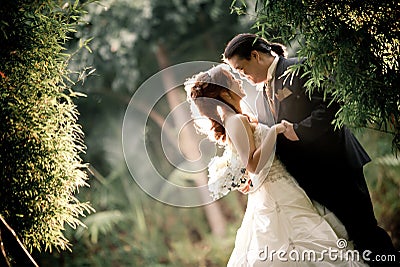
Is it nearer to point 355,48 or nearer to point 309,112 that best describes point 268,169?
point 309,112

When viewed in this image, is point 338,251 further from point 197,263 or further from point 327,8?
point 197,263

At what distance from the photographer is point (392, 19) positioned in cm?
278

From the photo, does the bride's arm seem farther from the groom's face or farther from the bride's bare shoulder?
the groom's face

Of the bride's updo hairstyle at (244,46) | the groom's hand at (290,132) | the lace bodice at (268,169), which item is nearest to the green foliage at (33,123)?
the bride's updo hairstyle at (244,46)

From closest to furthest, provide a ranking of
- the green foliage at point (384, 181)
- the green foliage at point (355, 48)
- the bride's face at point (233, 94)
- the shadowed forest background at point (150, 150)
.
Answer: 1. the green foliage at point (355, 48)
2. the bride's face at point (233, 94)
3. the green foliage at point (384, 181)
4. the shadowed forest background at point (150, 150)

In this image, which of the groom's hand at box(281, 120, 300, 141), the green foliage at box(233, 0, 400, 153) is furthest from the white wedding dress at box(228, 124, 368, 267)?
the green foliage at box(233, 0, 400, 153)

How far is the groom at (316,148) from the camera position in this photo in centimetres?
316

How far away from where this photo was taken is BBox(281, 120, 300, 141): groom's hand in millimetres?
3158

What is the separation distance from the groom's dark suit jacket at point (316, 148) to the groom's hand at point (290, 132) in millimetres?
22

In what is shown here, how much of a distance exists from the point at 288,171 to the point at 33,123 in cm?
146

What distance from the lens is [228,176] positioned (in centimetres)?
338

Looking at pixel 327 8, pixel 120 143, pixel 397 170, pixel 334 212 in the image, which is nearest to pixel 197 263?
pixel 120 143

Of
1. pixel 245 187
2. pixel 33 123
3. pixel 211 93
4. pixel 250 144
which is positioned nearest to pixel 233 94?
pixel 211 93

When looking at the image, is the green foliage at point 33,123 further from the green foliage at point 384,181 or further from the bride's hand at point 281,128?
the green foliage at point 384,181
